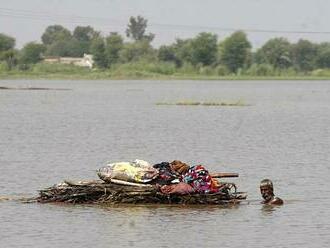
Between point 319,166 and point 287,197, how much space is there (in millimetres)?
8287

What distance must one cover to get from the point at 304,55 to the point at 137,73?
34.5m

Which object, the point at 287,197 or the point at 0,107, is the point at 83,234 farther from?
the point at 0,107

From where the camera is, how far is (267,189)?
960 inches

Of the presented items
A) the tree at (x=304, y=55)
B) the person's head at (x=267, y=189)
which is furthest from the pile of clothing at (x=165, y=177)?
the tree at (x=304, y=55)

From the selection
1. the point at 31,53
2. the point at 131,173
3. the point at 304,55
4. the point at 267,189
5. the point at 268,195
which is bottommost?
the point at 304,55

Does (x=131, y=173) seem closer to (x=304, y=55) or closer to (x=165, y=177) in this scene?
(x=165, y=177)

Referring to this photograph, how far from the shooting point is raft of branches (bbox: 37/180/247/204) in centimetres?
2322

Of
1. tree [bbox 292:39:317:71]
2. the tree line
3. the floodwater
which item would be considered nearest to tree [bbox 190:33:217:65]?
the tree line

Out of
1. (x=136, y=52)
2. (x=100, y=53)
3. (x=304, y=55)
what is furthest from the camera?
(x=304, y=55)

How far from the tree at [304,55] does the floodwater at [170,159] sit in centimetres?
10705

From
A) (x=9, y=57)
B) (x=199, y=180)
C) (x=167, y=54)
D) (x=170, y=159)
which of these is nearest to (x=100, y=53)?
(x=167, y=54)

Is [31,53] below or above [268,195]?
below

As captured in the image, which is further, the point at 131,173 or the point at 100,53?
the point at 100,53

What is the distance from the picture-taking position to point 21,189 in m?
27.8
